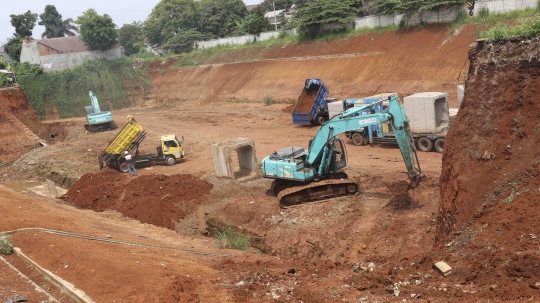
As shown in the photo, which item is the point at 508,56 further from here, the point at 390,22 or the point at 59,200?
the point at 390,22

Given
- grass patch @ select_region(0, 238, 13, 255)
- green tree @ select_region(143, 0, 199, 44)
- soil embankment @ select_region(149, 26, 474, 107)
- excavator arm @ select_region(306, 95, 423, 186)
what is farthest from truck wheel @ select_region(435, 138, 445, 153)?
green tree @ select_region(143, 0, 199, 44)

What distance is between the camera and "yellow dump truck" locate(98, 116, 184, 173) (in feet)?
87.5

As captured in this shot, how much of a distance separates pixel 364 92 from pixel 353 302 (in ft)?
96.3

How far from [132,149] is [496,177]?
65.3 feet

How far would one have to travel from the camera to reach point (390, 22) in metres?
43.6

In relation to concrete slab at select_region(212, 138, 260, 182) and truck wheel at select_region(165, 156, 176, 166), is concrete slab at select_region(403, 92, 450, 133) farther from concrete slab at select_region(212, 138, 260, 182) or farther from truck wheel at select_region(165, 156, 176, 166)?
truck wheel at select_region(165, 156, 176, 166)

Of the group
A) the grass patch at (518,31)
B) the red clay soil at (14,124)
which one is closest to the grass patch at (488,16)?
the grass patch at (518,31)

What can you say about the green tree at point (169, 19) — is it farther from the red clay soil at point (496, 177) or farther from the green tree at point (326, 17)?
the red clay soil at point (496, 177)

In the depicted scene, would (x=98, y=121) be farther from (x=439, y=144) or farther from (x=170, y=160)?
(x=439, y=144)

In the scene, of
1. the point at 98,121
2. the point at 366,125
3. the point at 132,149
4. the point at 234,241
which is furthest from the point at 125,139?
the point at 366,125

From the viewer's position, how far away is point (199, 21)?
249ft

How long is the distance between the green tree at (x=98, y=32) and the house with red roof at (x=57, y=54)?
2.98ft

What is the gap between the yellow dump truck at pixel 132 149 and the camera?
26.7 m

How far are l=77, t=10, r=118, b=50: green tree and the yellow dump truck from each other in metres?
37.6
